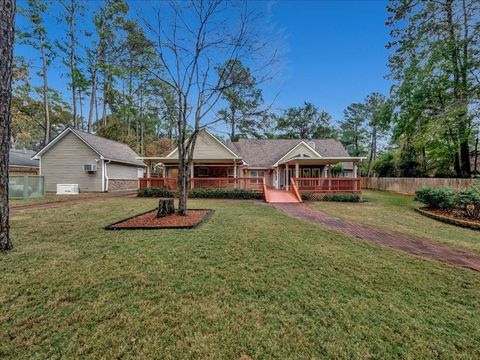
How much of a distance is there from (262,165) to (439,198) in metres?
13.4

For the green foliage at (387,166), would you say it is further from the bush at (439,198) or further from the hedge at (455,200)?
the hedge at (455,200)

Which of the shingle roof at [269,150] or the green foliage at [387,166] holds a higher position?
the shingle roof at [269,150]

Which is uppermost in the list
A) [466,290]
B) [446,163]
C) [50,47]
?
[50,47]

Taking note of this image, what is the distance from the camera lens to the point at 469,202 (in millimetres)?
8180

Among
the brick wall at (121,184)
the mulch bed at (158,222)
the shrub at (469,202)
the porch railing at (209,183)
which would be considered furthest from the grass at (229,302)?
the brick wall at (121,184)

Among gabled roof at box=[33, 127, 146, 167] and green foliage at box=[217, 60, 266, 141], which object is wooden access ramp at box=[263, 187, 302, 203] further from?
gabled roof at box=[33, 127, 146, 167]

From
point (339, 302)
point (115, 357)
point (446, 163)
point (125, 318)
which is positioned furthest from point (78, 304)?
point (446, 163)

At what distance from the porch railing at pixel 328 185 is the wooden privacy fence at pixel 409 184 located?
7.05 m

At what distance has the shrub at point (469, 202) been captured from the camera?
8.02 m

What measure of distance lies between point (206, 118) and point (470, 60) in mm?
19289

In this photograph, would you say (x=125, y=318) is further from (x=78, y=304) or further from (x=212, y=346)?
(x=212, y=346)

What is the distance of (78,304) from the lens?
258 centimetres

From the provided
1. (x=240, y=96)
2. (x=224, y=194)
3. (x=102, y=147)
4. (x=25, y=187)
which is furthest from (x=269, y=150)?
(x=25, y=187)

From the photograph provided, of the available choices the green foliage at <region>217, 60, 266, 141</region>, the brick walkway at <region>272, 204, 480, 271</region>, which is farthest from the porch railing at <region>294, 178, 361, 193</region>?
the green foliage at <region>217, 60, 266, 141</region>
